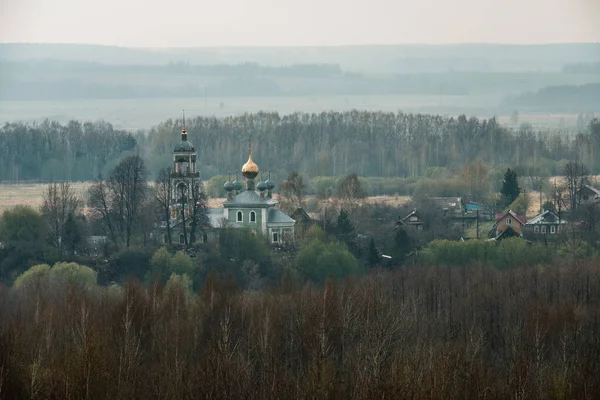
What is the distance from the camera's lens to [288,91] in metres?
120

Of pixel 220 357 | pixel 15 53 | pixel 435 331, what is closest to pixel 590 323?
pixel 435 331

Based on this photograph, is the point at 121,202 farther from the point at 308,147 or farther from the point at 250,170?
the point at 308,147

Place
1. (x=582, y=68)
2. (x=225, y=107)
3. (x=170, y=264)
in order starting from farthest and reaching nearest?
(x=582, y=68) → (x=225, y=107) → (x=170, y=264)

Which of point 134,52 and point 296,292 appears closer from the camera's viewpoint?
point 296,292

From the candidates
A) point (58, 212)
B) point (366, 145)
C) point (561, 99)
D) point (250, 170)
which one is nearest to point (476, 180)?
point (250, 170)

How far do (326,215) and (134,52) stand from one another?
70.9 m

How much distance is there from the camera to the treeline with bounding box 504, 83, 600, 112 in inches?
4505

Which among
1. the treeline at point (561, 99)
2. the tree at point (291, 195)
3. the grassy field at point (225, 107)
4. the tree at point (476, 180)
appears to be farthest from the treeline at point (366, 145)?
the treeline at point (561, 99)

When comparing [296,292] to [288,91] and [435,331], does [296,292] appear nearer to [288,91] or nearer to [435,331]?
[435,331]

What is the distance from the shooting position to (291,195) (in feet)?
189

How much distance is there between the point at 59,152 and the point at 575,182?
26147 millimetres

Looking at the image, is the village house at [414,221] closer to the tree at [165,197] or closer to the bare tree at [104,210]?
the tree at [165,197]

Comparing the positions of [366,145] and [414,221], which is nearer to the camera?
[414,221]

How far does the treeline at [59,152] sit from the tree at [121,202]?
22.9 metres
